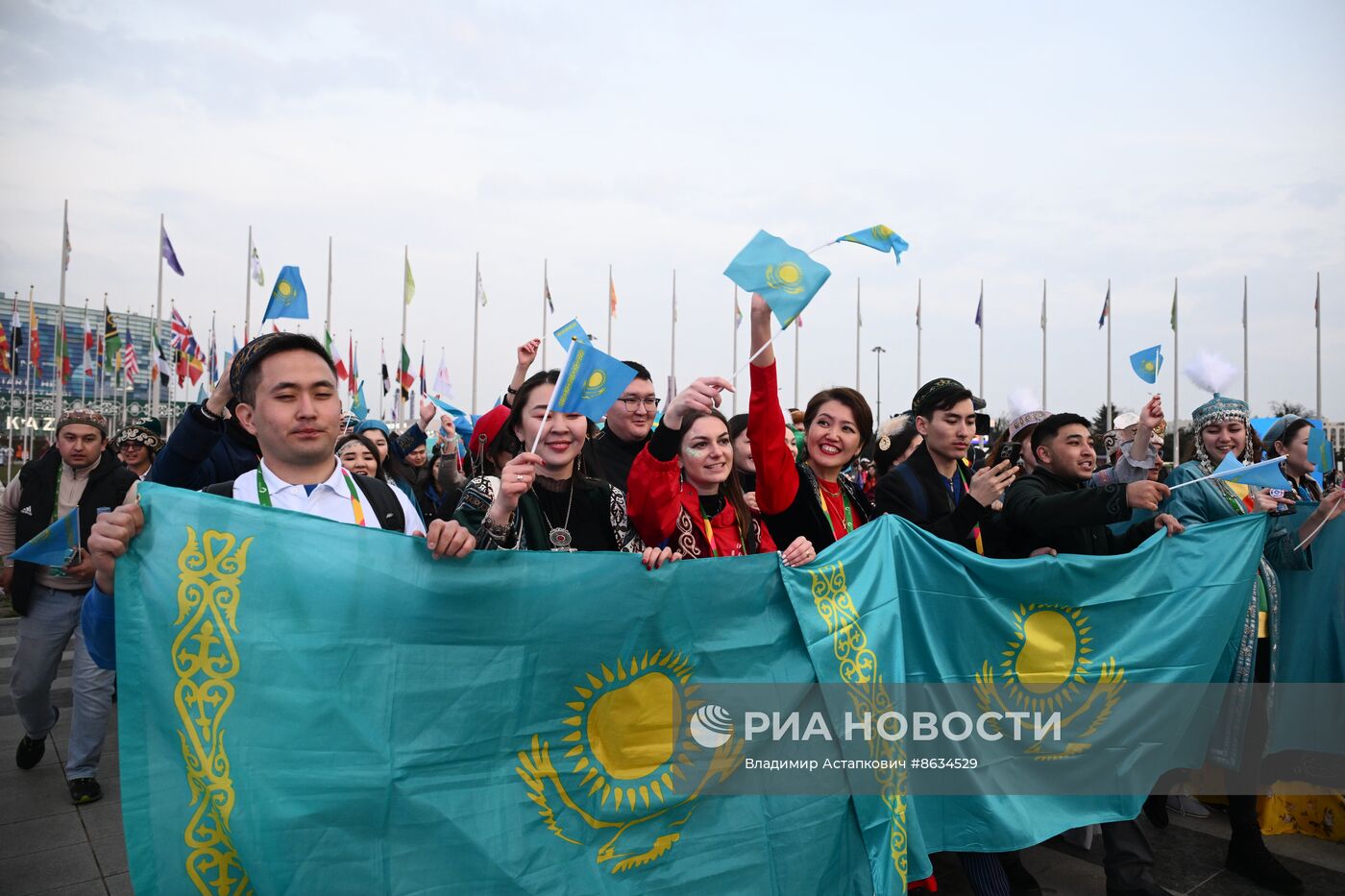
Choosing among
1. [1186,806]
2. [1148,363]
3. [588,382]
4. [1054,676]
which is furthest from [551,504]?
[1148,363]

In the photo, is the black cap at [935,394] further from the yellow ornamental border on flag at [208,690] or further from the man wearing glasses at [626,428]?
the yellow ornamental border on flag at [208,690]

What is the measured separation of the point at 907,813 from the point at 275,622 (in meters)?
2.07

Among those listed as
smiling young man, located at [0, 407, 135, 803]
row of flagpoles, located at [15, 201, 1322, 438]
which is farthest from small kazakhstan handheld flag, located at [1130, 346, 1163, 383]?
smiling young man, located at [0, 407, 135, 803]

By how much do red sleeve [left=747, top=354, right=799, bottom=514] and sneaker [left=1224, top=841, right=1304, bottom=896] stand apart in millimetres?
2472

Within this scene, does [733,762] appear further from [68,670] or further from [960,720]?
[68,670]

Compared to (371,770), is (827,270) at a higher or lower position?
higher

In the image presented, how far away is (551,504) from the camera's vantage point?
2949 mm

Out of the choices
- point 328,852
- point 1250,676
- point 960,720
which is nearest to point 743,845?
point 960,720

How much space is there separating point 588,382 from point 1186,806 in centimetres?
395

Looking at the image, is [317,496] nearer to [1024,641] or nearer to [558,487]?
[558,487]

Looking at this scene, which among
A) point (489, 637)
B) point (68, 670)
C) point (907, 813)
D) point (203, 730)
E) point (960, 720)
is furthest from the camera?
point (68, 670)

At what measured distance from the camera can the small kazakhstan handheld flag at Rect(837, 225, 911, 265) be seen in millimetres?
3070

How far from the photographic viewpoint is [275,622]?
2.21 m

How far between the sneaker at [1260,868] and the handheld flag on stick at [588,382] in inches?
130
